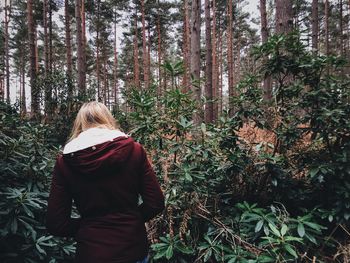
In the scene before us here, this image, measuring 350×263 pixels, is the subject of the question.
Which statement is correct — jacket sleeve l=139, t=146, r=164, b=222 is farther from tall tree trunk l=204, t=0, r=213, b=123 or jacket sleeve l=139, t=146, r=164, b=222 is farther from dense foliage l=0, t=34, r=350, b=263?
tall tree trunk l=204, t=0, r=213, b=123

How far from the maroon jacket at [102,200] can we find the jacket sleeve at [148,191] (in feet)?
0.18

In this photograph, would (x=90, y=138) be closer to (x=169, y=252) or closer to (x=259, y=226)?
(x=169, y=252)

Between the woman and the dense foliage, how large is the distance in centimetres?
121

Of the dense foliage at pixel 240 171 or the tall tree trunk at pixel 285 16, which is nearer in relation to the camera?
the dense foliage at pixel 240 171

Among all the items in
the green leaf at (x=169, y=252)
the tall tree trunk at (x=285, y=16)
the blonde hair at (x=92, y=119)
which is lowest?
the green leaf at (x=169, y=252)

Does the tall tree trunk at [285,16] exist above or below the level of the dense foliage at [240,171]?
above

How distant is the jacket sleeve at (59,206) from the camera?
6.12 feet

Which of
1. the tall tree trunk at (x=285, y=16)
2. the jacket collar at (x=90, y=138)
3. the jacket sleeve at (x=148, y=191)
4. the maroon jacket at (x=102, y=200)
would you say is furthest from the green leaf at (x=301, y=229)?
the tall tree trunk at (x=285, y=16)

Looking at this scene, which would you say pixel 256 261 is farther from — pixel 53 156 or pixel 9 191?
pixel 53 156

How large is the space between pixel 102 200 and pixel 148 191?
1.22ft

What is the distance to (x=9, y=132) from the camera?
407cm

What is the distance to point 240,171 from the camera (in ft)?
11.7

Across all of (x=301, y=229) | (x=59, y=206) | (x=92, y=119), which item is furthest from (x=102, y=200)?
(x=301, y=229)

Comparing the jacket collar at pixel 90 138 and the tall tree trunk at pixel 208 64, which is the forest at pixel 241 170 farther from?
the tall tree trunk at pixel 208 64
